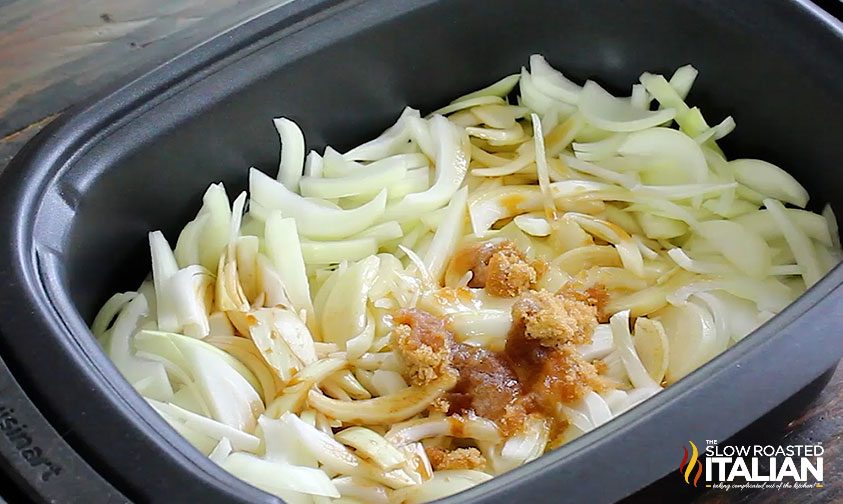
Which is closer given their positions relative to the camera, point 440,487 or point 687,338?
point 440,487

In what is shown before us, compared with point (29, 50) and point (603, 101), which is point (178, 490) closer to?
point (603, 101)

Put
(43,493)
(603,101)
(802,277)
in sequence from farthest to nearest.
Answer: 1. (603,101)
2. (802,277)
3. (43,493)

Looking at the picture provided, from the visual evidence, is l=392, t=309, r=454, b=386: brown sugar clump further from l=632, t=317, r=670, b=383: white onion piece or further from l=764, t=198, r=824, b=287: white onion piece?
l=764, t=198, r=824, b=287: white onion piece

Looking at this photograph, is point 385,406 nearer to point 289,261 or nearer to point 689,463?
point 289,261

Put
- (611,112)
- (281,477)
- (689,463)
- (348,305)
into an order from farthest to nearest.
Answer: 1. (611,112)
2. (348,305)
3. (281,477)
4. (689,463)

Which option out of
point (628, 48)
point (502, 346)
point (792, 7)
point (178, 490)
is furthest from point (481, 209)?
point (178, 490)

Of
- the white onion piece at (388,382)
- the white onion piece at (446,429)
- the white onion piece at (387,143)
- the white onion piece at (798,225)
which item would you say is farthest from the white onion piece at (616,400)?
the white onion piece at (387,143)

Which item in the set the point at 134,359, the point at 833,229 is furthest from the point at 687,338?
the point at 134,359

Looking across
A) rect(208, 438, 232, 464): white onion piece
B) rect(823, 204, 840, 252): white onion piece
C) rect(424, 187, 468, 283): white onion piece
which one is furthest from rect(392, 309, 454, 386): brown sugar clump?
rect(823, 204, 840, 252): white onion piece
